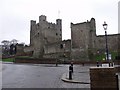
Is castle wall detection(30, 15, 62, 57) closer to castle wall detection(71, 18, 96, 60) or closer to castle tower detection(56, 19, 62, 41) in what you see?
castle tower detection(56, 19, 62, 41)

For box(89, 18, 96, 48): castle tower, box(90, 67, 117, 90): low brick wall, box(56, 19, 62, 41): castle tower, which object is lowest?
box(90, 67, 117, 90): low brick wall

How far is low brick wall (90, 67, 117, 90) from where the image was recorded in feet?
20.3

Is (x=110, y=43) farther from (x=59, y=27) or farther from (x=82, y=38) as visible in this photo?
(x=59, y=27)

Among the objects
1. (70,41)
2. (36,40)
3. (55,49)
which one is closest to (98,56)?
(70,41)

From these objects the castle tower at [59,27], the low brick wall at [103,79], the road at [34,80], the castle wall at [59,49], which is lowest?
the road at [34,80]

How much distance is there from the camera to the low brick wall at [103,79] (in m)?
6.19

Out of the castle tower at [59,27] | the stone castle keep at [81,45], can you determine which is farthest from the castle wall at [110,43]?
the castle tower at [59,27]

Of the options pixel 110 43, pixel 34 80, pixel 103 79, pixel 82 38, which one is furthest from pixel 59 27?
pixel 103 79

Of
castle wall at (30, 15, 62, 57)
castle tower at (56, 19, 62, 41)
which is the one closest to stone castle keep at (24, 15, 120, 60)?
castle wall at (30, 15, 62, 57)

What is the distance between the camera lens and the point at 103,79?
620 cm

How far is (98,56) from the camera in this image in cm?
6519

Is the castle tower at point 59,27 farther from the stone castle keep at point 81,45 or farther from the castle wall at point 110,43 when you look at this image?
the castle wall at point 110,43

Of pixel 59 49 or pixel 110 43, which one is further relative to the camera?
pixel 59 49

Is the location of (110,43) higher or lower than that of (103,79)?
higher
